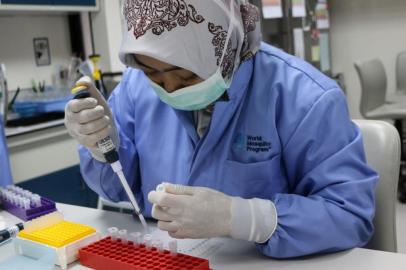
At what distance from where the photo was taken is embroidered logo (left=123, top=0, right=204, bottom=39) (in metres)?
0.83

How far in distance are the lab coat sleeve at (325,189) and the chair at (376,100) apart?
2.22m

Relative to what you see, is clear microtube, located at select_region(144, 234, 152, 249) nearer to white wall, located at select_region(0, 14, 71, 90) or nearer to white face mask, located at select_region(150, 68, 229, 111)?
white face mask, located at select_region(150, 68, 229, 111)

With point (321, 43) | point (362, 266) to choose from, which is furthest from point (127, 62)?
point (321, 43)

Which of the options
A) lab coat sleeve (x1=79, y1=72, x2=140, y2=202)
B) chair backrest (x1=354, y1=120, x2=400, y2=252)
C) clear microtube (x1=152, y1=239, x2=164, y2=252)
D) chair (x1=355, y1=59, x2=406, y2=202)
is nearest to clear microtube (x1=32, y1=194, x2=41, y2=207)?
lab coat sleeve (x1=79, y1=72, x2=140, y2=202)

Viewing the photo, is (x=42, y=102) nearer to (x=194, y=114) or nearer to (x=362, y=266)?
(x=194, y=114)

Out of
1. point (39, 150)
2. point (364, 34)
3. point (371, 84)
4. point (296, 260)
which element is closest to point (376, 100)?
point (371, 84)

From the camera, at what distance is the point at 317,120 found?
34.9 inches

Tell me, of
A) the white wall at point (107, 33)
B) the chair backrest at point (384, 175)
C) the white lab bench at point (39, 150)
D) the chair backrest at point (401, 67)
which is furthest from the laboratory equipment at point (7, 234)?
the chair backrest at point (401, 67)

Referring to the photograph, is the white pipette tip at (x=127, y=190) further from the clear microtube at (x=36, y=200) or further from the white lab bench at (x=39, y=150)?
the white lab bench at (x=39, y=150)

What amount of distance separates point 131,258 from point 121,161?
0.36 m

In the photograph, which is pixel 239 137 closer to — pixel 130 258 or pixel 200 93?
pixel 200 93

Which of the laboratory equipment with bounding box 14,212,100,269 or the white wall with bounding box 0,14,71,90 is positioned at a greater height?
the white wall with bounding box 0,14,71,90

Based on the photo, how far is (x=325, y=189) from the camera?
2.81ft

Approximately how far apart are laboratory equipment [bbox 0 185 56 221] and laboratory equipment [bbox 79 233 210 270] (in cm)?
23
